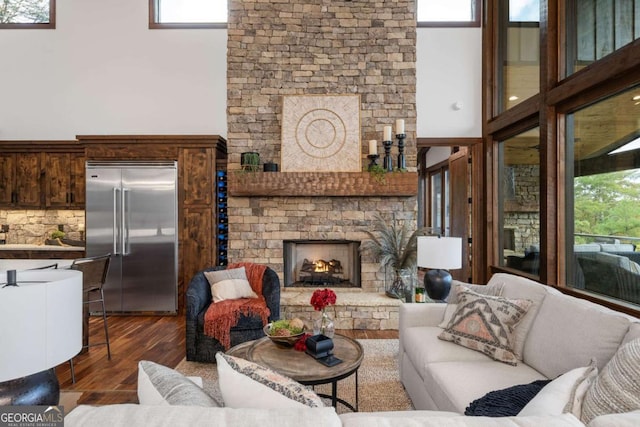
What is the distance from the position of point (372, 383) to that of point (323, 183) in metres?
2.17

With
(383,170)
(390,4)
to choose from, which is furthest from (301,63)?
(383,170)

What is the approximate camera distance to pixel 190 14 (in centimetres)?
473

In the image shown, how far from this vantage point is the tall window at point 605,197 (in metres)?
2.45

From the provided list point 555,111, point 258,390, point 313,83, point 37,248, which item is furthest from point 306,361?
point 37,248

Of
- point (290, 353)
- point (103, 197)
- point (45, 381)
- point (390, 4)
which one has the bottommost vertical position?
point (290, 353)

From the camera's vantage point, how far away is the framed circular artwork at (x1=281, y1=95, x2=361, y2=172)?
402 centimetres

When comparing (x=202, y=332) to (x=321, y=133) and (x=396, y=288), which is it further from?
(x=321, y=133)

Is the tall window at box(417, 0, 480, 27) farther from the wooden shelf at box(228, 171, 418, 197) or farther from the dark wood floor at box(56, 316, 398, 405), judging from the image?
the dark wood floor at box(56, 316, 398, 405)

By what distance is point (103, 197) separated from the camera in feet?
13.5

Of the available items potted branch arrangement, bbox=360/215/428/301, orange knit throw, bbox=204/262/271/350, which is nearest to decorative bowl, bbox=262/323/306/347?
orange knit throw, bbox=204/262/271/350

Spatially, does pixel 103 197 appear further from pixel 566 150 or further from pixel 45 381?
pixel 566 150

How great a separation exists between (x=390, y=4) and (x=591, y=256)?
3.47 metres

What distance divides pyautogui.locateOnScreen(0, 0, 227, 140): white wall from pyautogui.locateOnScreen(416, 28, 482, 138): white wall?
2.74m

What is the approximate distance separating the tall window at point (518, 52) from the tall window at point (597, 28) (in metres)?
0.43
